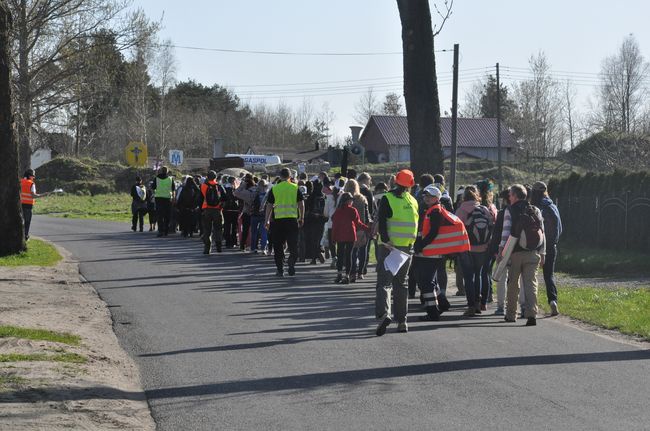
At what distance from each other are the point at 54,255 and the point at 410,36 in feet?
30.6

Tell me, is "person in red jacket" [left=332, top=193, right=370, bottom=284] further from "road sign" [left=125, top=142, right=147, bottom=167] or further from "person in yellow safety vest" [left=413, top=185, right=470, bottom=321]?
"road sign" [left=125, top=142, right=147, bottom=167]

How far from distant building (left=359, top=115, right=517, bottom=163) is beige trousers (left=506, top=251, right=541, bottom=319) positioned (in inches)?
2954

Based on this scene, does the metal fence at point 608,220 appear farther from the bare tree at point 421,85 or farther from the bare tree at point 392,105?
the bare tree at point 392,105

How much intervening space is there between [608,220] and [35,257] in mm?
14966

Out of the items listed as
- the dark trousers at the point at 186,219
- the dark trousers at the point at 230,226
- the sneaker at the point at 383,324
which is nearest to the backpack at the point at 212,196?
the dark trousers at the point at 230,226

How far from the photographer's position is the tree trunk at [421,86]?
77.5 ft

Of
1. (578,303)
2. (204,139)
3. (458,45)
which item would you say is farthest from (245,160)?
(578,303)

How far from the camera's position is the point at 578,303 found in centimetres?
1614

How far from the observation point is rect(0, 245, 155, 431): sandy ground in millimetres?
7758

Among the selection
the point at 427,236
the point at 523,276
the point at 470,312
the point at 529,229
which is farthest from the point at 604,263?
the point at 427,236

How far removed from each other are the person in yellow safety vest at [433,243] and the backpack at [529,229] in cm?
79

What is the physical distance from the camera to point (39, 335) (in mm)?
11531

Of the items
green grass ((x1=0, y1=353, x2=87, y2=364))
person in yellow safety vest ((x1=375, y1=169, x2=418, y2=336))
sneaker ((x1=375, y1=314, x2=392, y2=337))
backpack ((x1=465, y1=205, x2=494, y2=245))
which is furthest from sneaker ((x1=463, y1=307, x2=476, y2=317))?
green grass ((x1=0, y1=353, x2=87, y2=364))

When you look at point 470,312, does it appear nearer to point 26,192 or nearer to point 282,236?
point 282,236
